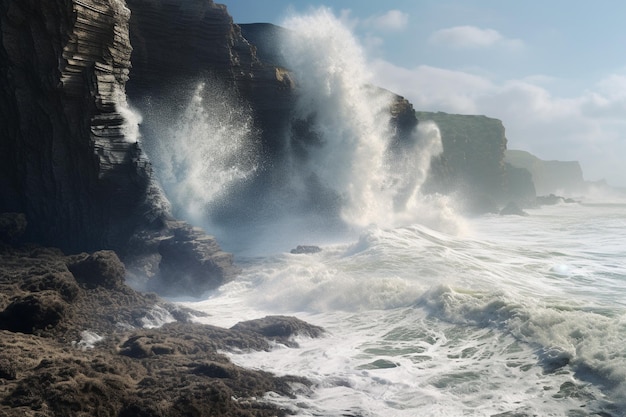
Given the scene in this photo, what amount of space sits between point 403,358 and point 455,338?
4.94 ft

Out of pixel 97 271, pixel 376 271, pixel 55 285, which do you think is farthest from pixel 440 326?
pixel 55 285

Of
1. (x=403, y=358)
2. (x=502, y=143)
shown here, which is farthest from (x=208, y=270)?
(x=502, y=143)

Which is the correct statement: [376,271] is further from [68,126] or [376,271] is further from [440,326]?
[68,126]

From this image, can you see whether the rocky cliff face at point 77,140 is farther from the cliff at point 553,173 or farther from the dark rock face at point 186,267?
the cliff at point 553,173

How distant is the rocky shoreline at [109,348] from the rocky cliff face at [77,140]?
2054mm

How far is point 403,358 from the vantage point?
388 inches

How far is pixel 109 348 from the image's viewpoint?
9055mm

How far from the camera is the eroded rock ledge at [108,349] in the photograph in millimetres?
6539

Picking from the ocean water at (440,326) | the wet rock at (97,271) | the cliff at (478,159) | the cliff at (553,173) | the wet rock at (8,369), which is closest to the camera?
the wet rock at (8,369)

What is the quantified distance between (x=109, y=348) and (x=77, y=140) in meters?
7.44

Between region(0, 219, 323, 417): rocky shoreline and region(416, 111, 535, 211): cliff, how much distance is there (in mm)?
43343

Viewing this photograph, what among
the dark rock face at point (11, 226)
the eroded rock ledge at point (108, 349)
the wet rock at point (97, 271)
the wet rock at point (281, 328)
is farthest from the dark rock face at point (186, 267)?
the wet rock at point (281, 328)

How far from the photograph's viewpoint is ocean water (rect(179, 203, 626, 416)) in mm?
7949

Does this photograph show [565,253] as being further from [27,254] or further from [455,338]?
[27,254]
